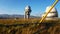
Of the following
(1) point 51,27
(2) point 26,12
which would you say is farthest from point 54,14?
(1) point 51,27

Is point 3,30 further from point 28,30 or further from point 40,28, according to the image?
point 40,28

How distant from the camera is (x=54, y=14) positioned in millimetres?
38656

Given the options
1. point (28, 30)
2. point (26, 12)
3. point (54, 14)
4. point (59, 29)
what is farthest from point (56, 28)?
point (26, 12)

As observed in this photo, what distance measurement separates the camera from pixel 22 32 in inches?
365

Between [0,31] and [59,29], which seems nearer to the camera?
[0,31]

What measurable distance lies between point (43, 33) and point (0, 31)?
8.98 ft

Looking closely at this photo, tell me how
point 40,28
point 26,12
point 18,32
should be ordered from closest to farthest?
1. point 18,32
2. point 40,28
3. point 26,12

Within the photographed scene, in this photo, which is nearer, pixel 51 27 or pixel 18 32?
pixel 18 32

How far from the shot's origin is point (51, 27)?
999 centimetres

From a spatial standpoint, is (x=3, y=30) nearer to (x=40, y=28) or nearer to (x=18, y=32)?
(x=18, y=32)

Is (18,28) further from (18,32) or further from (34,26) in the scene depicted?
(34,26)

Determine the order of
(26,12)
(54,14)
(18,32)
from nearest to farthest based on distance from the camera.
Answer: (18,32), (54,14), (26,12)

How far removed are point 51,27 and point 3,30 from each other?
3227mm

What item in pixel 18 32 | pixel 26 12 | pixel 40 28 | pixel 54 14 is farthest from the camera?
pixel 26 12
